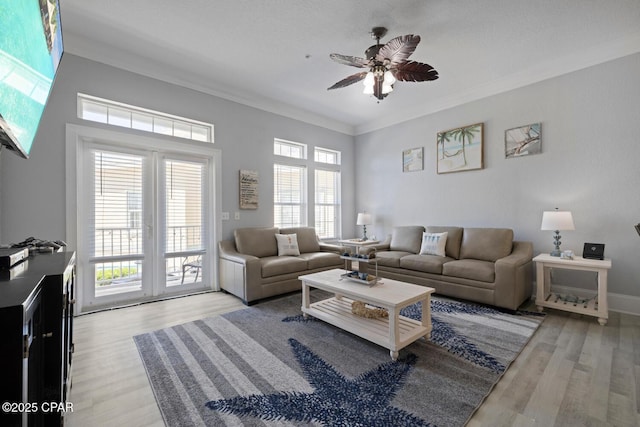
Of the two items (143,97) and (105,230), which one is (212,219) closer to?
(105,230)

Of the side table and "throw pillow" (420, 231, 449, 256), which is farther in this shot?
"throw pillow" (420, 231, 449, 256)

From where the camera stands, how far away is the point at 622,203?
3.12m

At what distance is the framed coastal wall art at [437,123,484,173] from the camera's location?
423 cm

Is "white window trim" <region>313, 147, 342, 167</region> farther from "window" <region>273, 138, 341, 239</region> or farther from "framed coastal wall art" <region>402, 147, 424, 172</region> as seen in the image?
"framed coastal wall art" <region>402, 147, 424, 172</region>

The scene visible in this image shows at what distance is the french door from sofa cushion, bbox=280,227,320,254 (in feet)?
4.38

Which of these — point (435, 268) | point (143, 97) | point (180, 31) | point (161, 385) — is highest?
point (180, 31)

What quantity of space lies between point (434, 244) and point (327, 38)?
122 inches

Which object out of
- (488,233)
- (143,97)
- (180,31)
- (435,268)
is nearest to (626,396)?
(435,268)

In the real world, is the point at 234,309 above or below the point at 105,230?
below

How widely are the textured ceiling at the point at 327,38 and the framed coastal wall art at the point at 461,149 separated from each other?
54 cm

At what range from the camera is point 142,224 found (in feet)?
11.7

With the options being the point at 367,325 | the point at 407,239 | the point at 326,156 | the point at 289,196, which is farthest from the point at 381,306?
the point at 326,156

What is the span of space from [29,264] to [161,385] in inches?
42.5

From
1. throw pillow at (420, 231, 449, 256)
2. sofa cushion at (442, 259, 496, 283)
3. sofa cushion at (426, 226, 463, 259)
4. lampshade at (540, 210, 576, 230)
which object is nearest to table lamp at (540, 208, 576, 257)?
lampshade at (540, 210, 576, 230)
